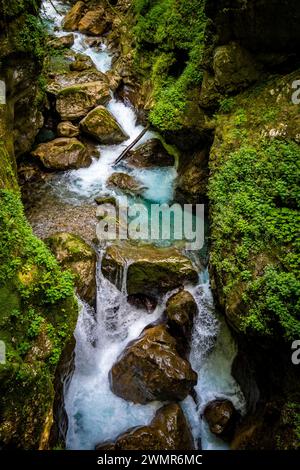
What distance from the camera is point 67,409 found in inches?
238

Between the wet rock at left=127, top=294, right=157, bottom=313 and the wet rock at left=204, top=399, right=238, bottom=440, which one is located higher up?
the wet rock at left=127, top=294, right=157, bottom=313

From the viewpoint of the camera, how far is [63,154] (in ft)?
34.2

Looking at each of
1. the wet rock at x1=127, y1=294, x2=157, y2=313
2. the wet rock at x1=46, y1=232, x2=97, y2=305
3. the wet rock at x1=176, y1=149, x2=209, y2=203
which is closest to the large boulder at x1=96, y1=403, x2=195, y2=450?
the wet rock at x1=127, y1=294, x2=157, y2=313

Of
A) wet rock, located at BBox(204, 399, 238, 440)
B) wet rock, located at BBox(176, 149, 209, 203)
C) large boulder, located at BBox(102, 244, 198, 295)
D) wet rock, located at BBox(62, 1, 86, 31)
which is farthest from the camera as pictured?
wet rock, located at BBox(62, 1, 86, 31)

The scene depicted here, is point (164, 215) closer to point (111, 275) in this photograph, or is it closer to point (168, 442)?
point (111, 275)

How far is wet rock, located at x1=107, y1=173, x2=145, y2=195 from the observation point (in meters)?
10.2

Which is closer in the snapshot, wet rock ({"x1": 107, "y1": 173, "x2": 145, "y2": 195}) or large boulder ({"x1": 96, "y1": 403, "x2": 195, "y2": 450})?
large boulder ({"x1": 96, "y1": 403, "x2": 195, "y2": 450})

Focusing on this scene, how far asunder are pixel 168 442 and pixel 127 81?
40.9ft

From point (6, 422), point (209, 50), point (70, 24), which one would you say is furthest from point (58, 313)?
point (70, 24)

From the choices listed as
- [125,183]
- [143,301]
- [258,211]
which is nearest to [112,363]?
[143,301]

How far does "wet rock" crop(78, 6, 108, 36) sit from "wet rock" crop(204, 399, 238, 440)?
1764cm

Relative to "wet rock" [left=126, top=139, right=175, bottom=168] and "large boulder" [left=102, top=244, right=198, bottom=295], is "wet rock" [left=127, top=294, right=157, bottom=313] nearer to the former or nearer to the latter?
"large boulder" [left=102, top=244, right=198, bottom=295]

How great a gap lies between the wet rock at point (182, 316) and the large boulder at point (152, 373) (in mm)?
347

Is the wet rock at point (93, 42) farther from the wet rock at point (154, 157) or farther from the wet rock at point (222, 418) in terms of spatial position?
the wet rock at point (222, 418)
